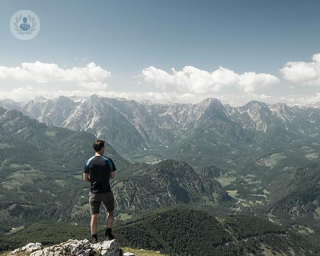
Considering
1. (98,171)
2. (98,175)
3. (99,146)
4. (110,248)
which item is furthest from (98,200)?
(110,248)

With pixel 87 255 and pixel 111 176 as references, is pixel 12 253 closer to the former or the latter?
pixel 87 255

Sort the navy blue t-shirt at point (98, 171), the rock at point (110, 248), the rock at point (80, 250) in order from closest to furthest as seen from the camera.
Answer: the navy blue t-shirt at point (98, 171), the rock at point (80, 250), the rock at point (110, 248)

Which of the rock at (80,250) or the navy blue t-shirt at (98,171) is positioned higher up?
the navy blue t-shirt at (98,171)

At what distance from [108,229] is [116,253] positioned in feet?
9.20

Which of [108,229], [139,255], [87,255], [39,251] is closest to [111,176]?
[108,229]

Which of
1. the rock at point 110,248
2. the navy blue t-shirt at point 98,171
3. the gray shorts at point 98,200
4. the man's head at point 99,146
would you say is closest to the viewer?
the navy blue t-shirt at point 98,171

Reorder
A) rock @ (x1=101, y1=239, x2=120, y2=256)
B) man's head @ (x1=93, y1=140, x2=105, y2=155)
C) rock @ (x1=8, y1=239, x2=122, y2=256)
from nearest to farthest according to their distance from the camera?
man's head @ (x1=93, y1=140, x2=105, y2=155) → rock @ (x1=8, y1=239, x2=122, y2=256) → rock @ (x1=101, y1=239, x2=120, y2=256)

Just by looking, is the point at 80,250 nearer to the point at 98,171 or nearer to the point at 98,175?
the point at 98,175

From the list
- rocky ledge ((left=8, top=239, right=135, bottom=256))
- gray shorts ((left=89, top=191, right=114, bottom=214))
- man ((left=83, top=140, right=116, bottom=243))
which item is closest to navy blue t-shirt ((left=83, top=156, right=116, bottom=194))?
man ((left=83, top=140, right=116, bottom=243))

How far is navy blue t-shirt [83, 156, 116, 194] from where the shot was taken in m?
24.7

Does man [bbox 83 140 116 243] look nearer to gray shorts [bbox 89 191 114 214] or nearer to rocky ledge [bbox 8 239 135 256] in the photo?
gray shorts [bbox 89 191 114 214]

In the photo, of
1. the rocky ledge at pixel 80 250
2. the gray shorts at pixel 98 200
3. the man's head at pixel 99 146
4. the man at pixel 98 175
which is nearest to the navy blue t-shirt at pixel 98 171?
the man at pixel 98 175

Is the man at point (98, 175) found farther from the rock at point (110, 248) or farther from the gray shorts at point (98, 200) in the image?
the rock at point (110, 248)

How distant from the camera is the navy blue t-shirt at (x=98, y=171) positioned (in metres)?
24.7
